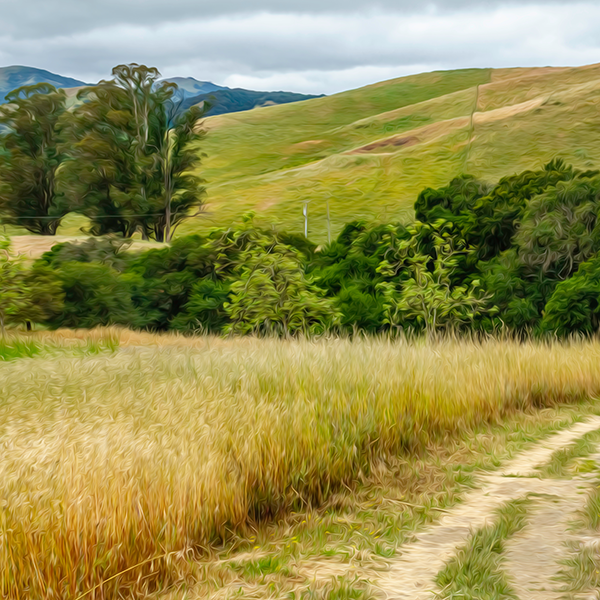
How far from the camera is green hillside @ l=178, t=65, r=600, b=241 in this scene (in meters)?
53.5

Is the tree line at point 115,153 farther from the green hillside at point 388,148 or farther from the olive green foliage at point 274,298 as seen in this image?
the olive green foliage at point 274,298

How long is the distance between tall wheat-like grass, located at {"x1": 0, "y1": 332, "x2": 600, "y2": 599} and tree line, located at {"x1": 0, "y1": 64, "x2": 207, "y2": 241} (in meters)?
46.9

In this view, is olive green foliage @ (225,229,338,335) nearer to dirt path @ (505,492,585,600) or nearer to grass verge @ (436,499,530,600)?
dirt path @ (505,492,585,600)

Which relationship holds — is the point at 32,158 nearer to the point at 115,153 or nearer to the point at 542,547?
the point at 115,153

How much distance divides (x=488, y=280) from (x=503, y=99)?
187 feet

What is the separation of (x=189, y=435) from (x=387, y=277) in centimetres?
1745

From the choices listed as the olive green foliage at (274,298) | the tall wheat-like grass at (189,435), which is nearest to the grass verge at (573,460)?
the tall wheat-like grass at (189,435)

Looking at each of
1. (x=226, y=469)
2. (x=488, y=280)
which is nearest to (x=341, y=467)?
(x=226, y=469)

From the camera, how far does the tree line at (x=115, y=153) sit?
54.1 m

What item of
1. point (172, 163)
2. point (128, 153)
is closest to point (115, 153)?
point (128, 153)

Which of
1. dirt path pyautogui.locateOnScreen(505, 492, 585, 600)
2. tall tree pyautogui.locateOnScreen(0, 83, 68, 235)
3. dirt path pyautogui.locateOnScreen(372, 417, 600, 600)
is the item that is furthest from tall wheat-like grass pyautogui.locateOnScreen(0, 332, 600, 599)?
tall tree pyautogui.locateOnScreen(0, 83, 68, 235)

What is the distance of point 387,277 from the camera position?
22.4m

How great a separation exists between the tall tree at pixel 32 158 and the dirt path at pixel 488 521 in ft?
182

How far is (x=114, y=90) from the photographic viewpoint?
180 feet
